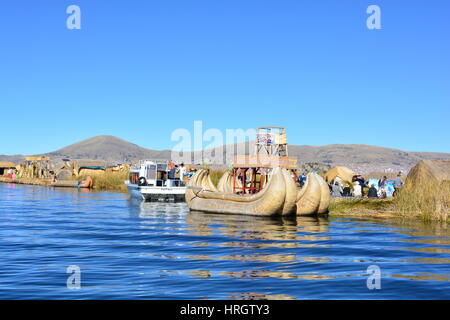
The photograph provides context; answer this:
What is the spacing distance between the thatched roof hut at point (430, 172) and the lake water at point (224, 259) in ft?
26.0

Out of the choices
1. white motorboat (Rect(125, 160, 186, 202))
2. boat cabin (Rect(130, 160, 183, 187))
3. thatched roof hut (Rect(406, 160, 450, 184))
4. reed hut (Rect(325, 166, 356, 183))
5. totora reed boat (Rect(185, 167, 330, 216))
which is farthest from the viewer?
reed hut (Rect(325, 166, 356, 183))

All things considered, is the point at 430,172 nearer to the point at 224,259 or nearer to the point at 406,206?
Answer: the point at 406,206

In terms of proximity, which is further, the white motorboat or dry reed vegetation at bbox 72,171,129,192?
dry reed vegetation at bbox 72,171,129,192

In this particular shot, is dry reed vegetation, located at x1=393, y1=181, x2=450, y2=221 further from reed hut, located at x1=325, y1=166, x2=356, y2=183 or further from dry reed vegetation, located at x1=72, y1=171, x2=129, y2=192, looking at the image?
dry reed vegetation, located at x1=72, y1=171, x2=129, y2=192

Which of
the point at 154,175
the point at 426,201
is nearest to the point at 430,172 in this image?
the point at 426,201

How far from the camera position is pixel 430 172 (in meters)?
32.0

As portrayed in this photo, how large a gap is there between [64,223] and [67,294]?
15201 mm

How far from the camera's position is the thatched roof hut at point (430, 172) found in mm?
31580

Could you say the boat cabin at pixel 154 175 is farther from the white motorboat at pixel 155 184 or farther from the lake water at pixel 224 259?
the lake water at pixel 224 259

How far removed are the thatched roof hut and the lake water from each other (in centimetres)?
791

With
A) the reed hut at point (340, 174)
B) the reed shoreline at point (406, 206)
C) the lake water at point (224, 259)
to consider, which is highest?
the reed hut at point (340, 174)

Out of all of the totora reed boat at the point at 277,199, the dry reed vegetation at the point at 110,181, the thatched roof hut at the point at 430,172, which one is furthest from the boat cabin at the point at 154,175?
the dry reed vegetation at the point at 110,181

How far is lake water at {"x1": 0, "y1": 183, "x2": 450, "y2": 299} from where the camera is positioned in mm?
10586

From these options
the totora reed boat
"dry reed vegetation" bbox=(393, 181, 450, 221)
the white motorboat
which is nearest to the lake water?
"dry reed vegetation" bbox=(393, 181, 450, 221)
